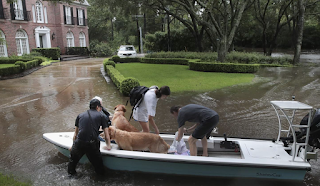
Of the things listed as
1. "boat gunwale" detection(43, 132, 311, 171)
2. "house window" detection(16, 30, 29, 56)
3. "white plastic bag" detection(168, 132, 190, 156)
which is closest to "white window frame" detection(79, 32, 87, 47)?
"house window" detection(16, 30, 29, 56)

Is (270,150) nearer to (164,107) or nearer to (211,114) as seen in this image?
(211,114)

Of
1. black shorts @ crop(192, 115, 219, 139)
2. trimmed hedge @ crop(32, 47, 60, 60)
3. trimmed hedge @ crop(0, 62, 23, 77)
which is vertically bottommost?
black shorts @ crop(192, 115, 219, 139)

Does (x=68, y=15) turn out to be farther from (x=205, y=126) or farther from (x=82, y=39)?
(x=205, y=126)

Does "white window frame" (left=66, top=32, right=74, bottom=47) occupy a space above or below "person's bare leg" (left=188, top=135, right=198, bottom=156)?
above

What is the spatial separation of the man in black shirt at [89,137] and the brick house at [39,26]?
2221 cm

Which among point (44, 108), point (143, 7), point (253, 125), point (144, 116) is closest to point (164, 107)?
point (253, 125)

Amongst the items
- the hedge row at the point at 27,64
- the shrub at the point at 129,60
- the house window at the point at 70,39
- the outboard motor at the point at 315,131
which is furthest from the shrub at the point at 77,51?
the outboard motor at the point at 315,131

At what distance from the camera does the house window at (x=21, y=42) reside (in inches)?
1080

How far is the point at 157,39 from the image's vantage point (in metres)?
A: 33.2

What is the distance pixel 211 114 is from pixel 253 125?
11.5 ft

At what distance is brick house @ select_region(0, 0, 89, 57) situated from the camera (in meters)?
25.7

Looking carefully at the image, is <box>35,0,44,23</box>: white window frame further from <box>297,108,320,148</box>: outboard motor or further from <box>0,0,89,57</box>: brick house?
<box>297,108,320,148</box>: outboard motor

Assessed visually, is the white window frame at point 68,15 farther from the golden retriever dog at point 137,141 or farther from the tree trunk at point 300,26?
the golden retriever dog at point 137,141

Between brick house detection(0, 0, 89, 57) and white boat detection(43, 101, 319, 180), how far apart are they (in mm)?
22739
